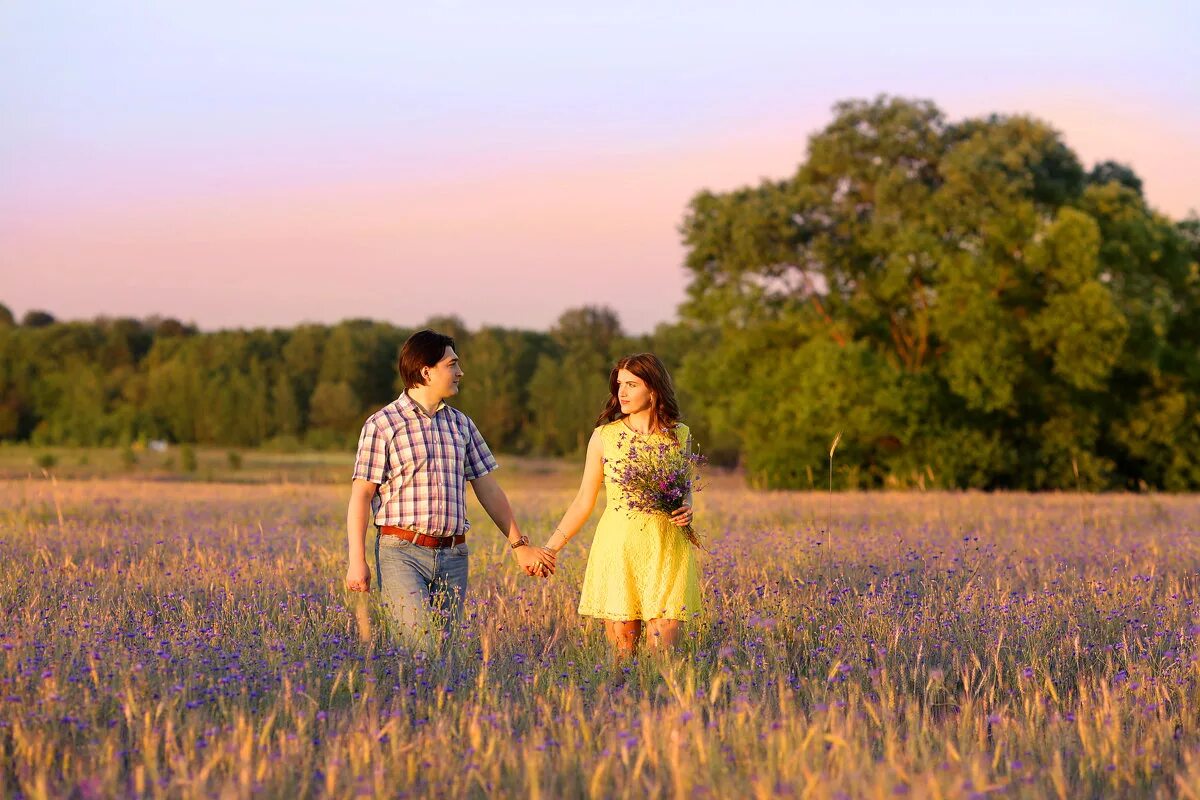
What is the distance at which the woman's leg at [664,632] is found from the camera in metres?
6.14

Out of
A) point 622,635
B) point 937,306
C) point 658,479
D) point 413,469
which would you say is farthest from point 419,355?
point 937,306

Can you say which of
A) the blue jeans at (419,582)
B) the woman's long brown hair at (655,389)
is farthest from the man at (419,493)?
the woman's long brown hair at (655,389)

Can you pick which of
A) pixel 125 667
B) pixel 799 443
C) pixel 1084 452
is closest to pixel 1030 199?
pixel 1084 452

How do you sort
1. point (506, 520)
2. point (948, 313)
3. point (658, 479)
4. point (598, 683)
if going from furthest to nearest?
1. point (948, 313)
2. point (506, 520)
3. point (658, 479)
4. point (598, 683)

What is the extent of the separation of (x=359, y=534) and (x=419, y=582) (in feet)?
1.30

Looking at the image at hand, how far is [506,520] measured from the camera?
6660mm

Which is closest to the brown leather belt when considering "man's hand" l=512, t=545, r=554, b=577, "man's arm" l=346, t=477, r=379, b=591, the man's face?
"man's arm" l=346, t=477, r=379, b=591

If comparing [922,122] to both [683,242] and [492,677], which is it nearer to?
[683,242]

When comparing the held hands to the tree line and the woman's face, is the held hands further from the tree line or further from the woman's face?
the tree line

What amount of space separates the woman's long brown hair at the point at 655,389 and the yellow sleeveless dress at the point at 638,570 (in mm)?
130

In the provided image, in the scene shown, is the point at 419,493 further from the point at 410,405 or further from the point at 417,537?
the point at 410,405

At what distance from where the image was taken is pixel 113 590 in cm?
728

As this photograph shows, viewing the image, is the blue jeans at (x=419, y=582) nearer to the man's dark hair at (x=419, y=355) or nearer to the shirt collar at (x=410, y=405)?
the shirt collar at (x=410, y=405)

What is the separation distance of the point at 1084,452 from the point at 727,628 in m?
29.0
